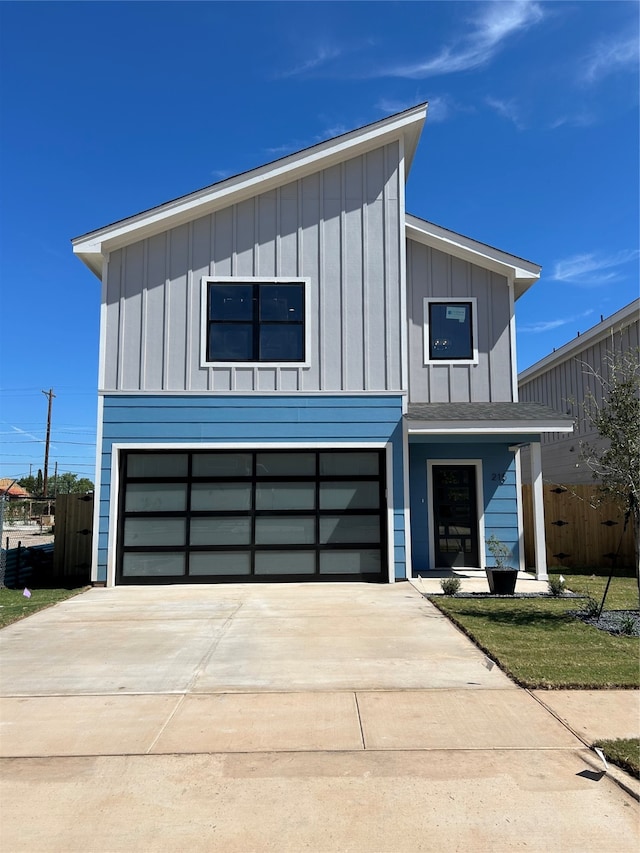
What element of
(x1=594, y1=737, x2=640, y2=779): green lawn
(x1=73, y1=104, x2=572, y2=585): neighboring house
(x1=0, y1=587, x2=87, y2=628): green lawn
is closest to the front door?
(x1=73, y1=104, x2=572, y2=585): neighboring house

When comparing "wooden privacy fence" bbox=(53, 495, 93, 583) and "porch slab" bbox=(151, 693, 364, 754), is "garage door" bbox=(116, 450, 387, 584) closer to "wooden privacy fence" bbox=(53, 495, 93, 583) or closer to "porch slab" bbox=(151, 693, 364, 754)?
"wooden privacy fence" bbox=(53, 495, 93, 583)

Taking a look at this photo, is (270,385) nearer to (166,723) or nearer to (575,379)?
(166,723)

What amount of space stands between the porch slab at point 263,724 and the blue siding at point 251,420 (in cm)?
625

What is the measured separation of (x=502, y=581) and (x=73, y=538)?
8232 millimetres

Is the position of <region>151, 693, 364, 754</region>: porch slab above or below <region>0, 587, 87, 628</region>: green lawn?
below

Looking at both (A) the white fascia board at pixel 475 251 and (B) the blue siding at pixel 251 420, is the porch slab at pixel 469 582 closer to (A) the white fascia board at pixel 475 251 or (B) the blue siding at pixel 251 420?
(B) the blue siding at pixel 251 420

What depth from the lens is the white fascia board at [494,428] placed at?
10.4m

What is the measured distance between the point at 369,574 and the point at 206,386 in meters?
4.46

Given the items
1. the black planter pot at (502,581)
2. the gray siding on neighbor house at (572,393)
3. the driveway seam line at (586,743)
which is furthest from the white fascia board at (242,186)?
the driveway seam line at (586,743)

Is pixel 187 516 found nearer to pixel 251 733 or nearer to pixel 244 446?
pixel 244 446

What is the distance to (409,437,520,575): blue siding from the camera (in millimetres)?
11664

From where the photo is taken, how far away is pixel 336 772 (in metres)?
3.62

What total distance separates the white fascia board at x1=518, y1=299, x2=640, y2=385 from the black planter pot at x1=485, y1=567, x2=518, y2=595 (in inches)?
189

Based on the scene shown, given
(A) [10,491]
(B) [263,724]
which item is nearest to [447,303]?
A: (B) [263,724]
